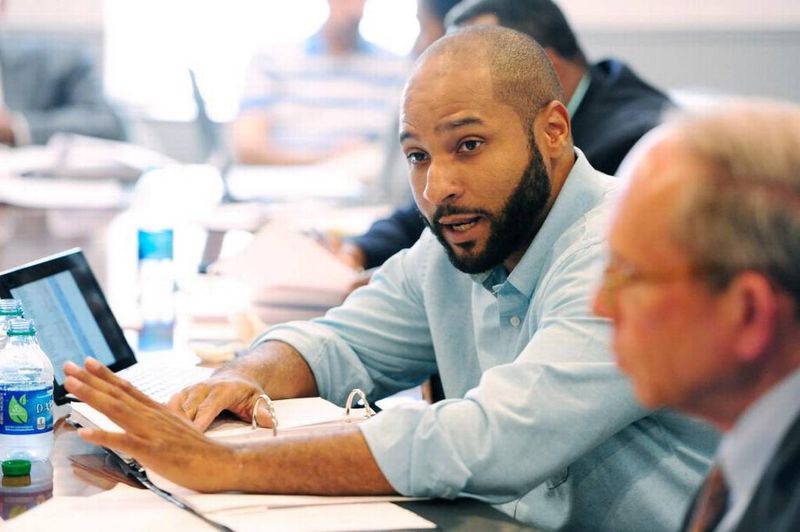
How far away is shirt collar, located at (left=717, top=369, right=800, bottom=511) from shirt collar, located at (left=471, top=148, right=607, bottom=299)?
0.73m

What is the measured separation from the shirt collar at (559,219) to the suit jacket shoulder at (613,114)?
3.45 feet

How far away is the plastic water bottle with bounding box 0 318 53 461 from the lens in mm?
1466

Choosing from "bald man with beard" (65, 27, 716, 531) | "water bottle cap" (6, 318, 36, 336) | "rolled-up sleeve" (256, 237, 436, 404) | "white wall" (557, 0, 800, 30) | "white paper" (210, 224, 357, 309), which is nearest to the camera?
"bald man with beard" (65, 27, 716, 531)

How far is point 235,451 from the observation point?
1373 mm

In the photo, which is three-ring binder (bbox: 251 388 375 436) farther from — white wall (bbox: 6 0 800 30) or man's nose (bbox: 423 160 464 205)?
white wall (bbox: 6 0 800 30)

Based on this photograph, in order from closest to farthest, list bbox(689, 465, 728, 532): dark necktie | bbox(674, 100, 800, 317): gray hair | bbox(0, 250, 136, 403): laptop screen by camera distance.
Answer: bbox(674, 100, 800, 317): gray hair
bbox(689, 465, 728, 532): dark necktie
bbox(0, 250, 136, 403): laptop screen

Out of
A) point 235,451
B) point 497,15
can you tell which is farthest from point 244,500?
point 497,15

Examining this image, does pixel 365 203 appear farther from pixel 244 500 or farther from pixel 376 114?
pixel 244 500

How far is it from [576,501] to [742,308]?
29.6 inches

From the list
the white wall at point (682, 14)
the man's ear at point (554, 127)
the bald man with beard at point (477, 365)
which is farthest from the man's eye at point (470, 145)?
the white wall at point (682, 14)

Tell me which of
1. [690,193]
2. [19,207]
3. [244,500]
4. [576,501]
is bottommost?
[19,207]

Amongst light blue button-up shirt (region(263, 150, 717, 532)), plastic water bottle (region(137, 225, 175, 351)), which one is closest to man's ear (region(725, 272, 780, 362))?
light blue button-up shirt (region(263, 150, 717, 532))

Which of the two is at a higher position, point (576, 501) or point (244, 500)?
point (244, 500)

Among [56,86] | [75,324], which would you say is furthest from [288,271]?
[56,86]
